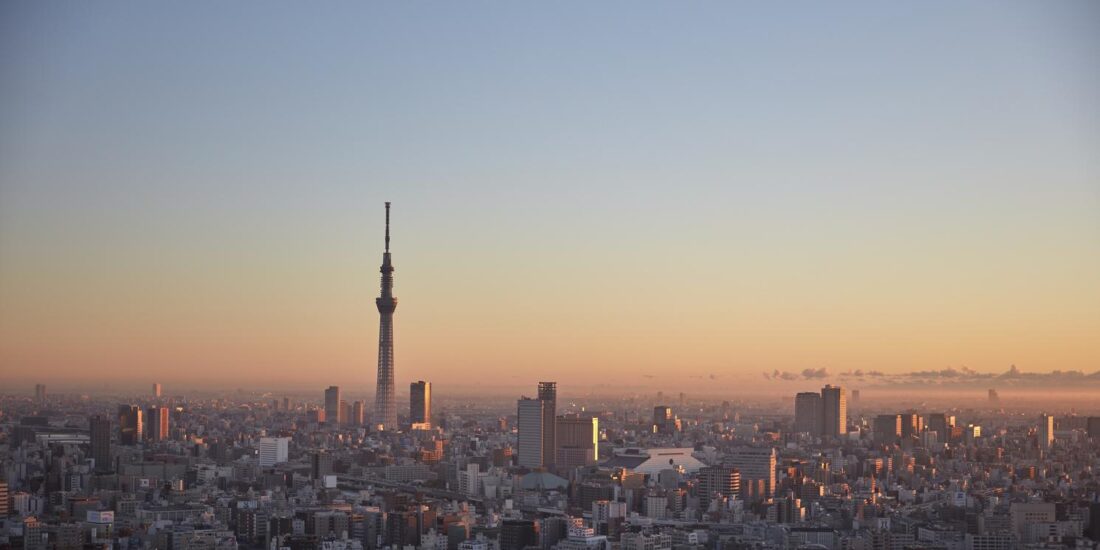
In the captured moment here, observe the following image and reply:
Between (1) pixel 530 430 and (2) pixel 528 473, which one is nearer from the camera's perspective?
(2) pixel 528 473

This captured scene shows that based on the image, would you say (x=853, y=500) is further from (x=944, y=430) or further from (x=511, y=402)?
(x=511, y=402)

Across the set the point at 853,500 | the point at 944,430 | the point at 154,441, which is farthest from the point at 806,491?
the point at 154,441

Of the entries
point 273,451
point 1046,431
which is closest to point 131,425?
point 273,451

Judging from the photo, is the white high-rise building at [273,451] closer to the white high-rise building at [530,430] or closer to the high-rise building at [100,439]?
the high-rise building at [100,439]

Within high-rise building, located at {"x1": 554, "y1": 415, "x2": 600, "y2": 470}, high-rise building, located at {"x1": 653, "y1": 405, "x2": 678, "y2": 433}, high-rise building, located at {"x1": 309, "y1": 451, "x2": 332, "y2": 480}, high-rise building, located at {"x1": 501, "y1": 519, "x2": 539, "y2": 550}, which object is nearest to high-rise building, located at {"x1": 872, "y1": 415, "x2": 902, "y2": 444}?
high-rise building, located at {"x1": 554, "y1": 415, "x2": 600, "y2": 470}

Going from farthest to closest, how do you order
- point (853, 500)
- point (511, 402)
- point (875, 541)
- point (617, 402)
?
1. point (617, 402)
2. point (511, 402)
3. point (853, 500)
4. point (875, 541)

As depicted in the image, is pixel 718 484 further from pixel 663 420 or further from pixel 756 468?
pixel 663 420
